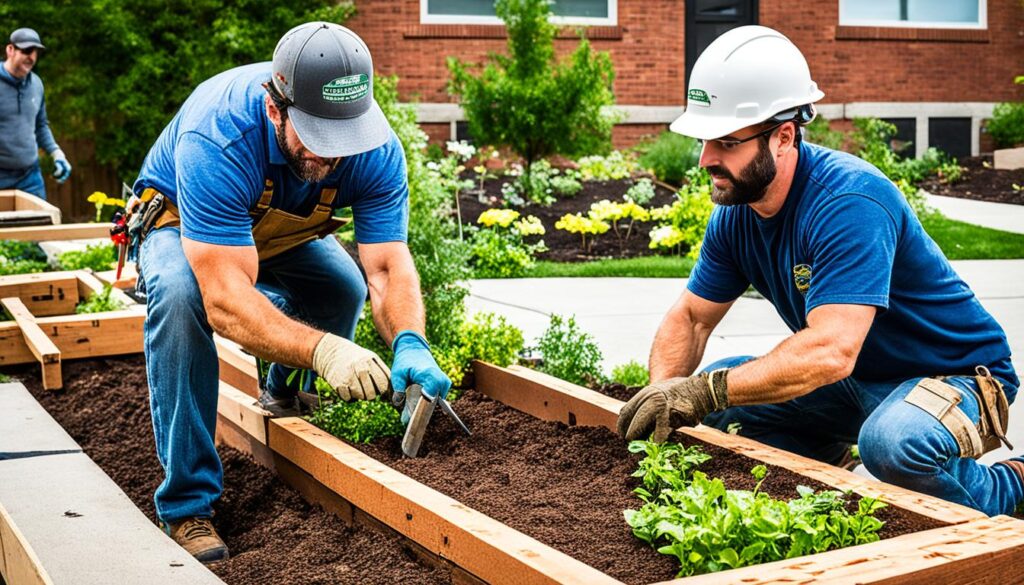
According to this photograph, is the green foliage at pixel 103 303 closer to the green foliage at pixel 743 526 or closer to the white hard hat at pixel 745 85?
the white hard hat at pixel 745 85

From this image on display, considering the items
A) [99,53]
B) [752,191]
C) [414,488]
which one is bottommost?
[414,488]

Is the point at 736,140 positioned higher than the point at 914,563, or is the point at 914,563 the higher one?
the point at 736,140

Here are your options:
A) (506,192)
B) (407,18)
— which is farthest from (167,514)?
(407,18)

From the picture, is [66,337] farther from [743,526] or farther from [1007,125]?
[1007,125]

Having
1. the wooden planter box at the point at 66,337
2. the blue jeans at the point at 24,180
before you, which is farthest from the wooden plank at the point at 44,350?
the blue jeans at the point at 24,180

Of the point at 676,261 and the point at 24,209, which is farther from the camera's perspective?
the point at 24,209

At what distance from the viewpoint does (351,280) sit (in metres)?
4.68

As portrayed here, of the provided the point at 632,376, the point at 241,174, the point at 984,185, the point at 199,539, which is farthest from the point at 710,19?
the point at 199,539

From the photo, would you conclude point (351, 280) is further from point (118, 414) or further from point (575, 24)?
point (575, 24)

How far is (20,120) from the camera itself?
11062 mm

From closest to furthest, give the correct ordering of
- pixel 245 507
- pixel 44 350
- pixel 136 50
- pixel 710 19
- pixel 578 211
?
pixel 245 507 → pixel 44 350 → pixel 578 211 → pixel 136 50 → pixel 710 19

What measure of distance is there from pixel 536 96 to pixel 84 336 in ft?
A: 21.7

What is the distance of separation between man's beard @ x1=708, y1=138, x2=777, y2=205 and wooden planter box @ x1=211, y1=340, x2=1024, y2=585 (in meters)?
0.81

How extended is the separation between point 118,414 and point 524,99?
7240mm
